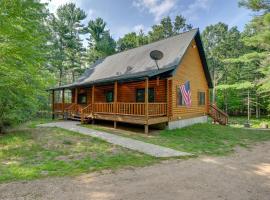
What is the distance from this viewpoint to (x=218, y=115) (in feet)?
60.5

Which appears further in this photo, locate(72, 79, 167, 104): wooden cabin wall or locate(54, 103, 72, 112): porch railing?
locate(54, 103, 72, 112): porch railing

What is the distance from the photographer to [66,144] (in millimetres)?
8586

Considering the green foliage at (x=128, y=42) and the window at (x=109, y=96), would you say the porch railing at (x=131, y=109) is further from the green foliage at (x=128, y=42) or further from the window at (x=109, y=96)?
the green foliage at (x=128, y=42)

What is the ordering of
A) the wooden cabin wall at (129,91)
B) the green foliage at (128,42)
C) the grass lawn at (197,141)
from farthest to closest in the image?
1. the green foliage at (128,42)
2. the wooden cabin wall at (129,91)
3. the grass lawn at (197,141)

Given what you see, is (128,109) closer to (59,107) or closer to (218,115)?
(218,115)

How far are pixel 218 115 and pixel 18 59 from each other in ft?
52.7

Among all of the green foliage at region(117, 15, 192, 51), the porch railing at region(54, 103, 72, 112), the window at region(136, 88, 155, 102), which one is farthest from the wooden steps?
the green foliage at region(117, 15, 192, 51)

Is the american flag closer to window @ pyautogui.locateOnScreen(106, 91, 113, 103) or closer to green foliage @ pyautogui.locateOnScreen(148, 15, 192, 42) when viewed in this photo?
window @ pyautogui.locateOnScreen(106, 91, 113, 103)

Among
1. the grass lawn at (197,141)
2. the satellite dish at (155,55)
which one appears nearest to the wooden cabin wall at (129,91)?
the satellite dish at (155,55)

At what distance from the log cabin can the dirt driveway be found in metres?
5.95

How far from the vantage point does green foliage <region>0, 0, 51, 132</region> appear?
755 centimetres

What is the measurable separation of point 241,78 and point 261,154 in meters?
27.8

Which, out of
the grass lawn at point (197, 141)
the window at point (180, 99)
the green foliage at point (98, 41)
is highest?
the green foliage at point (98, 41)

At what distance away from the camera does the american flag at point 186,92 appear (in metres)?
14.2
